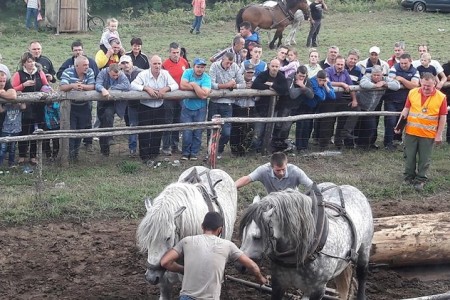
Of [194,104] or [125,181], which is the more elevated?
[194,104]

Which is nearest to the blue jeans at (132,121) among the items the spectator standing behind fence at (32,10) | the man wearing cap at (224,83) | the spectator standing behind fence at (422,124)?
the man wearing cap at (224,83)

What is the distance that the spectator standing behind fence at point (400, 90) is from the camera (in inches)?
535

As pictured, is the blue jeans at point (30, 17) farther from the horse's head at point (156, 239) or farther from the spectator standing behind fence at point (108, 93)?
the horse's head at point (156, 239)

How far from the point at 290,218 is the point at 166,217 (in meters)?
1.09

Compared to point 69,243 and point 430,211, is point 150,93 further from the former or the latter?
point 430,211

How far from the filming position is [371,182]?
12.3 metres

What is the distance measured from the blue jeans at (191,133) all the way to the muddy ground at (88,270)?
2.31 meters

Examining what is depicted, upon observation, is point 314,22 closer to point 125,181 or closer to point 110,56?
point 110,56

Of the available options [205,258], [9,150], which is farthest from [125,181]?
[205,258]

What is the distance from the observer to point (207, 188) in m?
8.17

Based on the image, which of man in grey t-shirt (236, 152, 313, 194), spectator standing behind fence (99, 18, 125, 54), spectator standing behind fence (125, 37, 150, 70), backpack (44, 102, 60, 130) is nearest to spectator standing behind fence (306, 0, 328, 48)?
spectator standing behind fence (99, 18, 125, 54)

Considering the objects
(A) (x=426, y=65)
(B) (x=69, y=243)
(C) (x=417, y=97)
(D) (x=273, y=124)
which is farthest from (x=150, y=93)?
(A) (x=426, y=65)

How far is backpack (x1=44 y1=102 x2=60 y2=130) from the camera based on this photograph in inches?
469

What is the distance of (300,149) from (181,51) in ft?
9.34
